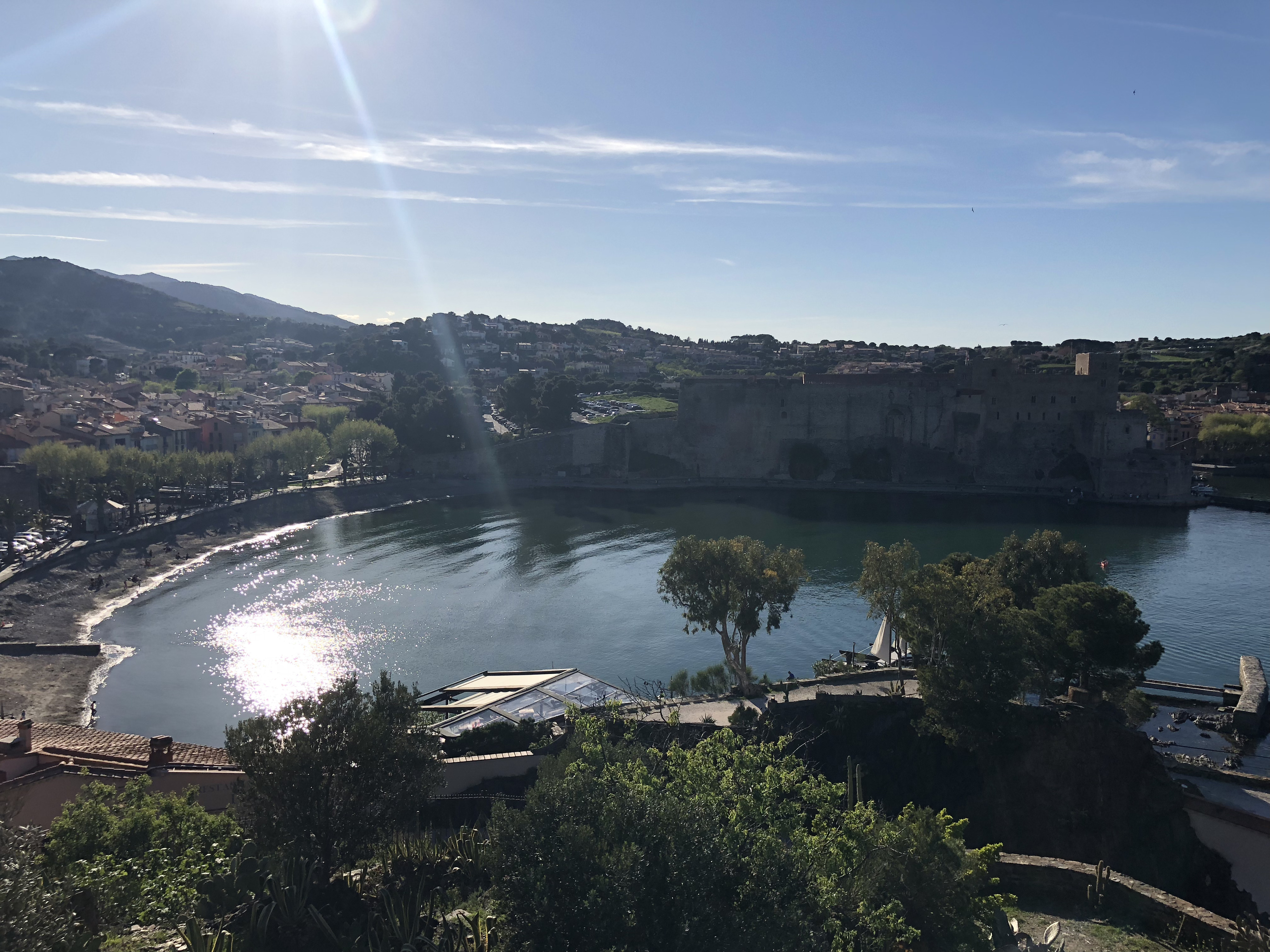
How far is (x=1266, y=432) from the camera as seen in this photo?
50.0 metres

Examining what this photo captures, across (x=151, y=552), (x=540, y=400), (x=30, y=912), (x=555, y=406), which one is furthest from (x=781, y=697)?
(x=540, y=400)

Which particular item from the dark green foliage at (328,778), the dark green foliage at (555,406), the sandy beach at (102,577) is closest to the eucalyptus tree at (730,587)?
the dark green foliage at (328,778)

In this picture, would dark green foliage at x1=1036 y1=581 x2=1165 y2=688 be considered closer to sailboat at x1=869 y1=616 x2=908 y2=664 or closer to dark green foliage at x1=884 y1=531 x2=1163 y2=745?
dark green foliage at x1=884 y1=531 x2=1163 y2=745

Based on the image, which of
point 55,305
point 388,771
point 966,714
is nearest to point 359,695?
point 388,771

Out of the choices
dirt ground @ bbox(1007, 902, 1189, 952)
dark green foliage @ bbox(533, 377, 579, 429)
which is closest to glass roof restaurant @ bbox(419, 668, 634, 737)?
dirt ground @ bbox(1007, 902, 1189, 952)

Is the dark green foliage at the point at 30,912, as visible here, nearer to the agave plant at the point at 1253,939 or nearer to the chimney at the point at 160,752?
the chimney at the point at 160,752

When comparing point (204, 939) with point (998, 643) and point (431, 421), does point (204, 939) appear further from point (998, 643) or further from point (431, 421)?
point (431, 421)

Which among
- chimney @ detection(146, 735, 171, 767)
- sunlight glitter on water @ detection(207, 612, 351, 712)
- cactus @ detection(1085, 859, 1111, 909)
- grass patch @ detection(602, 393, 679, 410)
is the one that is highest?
grass patch @ detection(602, 393, 679, 410)

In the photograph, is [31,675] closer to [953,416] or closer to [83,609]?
[83,609]

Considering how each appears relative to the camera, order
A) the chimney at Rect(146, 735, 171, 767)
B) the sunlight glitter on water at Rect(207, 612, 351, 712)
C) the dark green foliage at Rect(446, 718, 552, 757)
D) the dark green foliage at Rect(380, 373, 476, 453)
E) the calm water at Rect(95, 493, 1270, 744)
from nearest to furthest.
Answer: the chimney at Rect(146, 735, 171, 767) < the dark green foliage at Rect(446, 718, 552, 757) < the sunlight glitter on water at Rect(207, 612, 351, 712) < the calm water at Rect(95, 493, 1270, 744) < the dark green foliage at Rect(380, 373, 476, 453)

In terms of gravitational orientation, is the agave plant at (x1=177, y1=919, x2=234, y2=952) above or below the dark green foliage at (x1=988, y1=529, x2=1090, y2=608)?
below

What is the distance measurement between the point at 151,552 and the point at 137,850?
26.3m

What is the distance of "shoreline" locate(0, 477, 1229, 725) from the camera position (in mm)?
20062

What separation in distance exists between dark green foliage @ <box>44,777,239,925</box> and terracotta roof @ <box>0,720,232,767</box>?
278 cm
